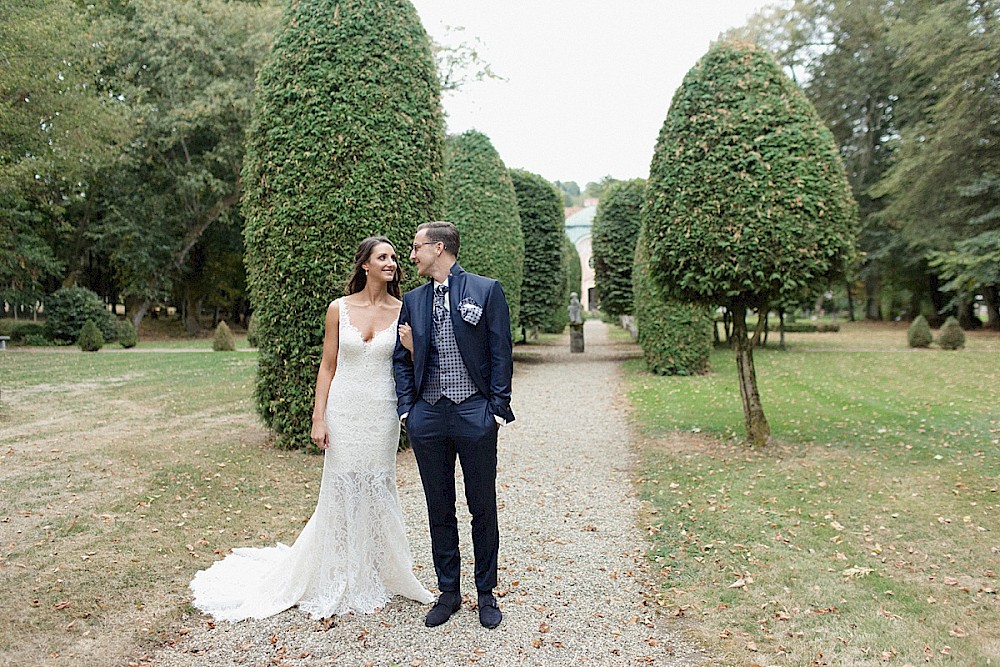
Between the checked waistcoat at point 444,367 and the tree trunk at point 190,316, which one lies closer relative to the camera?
the checked waistcoat at point 444,367

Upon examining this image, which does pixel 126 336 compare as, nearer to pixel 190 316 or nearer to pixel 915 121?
pixel 190 316

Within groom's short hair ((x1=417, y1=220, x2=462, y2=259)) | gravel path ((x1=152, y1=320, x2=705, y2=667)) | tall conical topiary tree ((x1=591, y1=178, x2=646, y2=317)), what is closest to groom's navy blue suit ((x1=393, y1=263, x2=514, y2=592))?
groom's short hair ((x1=417, y1=220, x2=462, y2=259))

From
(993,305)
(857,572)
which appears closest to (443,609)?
(857,572)

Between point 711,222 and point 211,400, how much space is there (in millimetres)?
9021

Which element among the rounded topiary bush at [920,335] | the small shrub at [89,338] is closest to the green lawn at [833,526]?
the rounded topiary bush at [920,335]

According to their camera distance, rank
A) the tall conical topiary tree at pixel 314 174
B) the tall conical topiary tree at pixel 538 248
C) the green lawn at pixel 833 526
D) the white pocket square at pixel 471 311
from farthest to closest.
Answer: the tall conical topiary tree at pixel 538 248
the tall conical topiary tree at pixel 314 174
the green lawn at pixel 833 526
the white pocket square at pixel 471 311

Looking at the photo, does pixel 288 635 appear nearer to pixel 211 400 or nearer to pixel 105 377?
pixel 211 400

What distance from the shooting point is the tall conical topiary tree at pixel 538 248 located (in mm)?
22784

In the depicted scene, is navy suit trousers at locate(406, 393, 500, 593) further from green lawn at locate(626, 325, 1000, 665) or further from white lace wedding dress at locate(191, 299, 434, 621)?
green lawn at locate(626, 325, 1000, 665)

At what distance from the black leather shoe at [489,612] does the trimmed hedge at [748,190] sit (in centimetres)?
541

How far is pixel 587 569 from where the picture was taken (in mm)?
4895

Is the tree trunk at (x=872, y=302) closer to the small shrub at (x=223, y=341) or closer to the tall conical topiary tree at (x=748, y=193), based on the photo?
the small shrub at (x=223, y=341)

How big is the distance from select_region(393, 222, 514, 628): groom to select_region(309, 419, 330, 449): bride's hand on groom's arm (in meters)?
0.54

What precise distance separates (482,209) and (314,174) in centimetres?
982
